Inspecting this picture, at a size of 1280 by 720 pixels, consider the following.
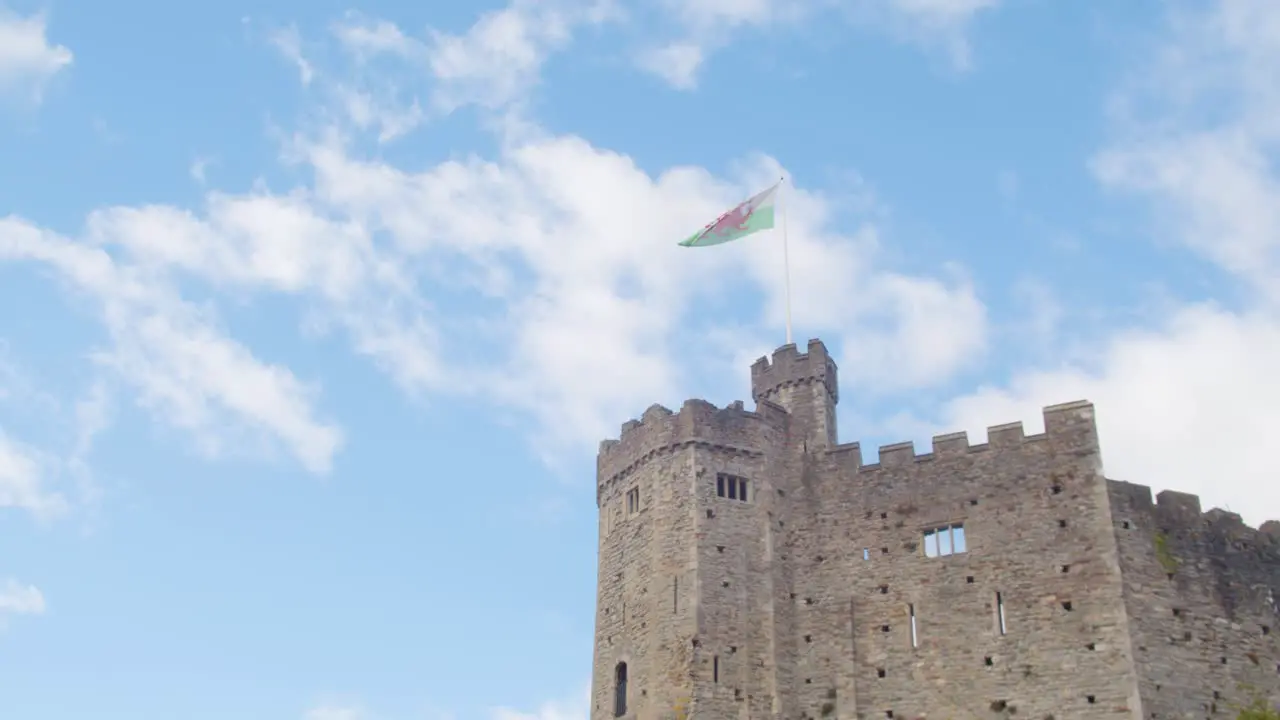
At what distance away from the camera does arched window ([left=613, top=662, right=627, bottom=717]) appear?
41000 mm

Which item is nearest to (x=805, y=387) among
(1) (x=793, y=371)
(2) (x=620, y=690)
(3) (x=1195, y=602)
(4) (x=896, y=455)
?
(1) (x=793, y=371)

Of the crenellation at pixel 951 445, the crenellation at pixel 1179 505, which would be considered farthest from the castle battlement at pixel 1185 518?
the crenellation at pixel 951 445

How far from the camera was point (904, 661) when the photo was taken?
39.7 metres

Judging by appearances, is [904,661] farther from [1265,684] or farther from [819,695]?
[1265,684]

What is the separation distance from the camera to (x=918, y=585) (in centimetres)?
4044

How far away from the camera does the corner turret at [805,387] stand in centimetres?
4703

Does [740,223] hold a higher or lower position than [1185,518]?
higher

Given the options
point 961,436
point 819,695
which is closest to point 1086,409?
point 961,436

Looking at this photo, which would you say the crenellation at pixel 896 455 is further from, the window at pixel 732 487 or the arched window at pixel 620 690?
the arched window at pixel 620 690

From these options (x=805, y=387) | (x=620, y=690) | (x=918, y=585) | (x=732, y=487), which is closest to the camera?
(x=918, y=585)

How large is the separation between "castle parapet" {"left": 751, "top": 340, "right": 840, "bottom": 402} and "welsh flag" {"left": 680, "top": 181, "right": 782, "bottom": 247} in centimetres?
435

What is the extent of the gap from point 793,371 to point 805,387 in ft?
2.50

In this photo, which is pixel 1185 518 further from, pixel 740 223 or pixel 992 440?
pixel 740 223

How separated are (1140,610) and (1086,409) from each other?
19.5 ft
